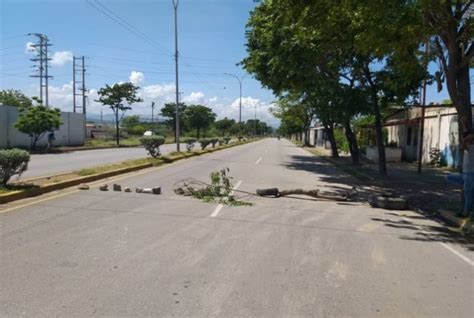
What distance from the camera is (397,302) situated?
4.93 metres

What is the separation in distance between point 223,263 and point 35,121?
3095 centimetres

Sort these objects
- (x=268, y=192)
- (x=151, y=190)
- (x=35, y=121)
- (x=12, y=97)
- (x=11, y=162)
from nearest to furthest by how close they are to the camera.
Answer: (x=11, y=162) < (x=151, y=190) < (x=268, y=192) < (x=35, y=121) < (x=12, y=97)

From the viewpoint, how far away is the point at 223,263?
19.9 ft

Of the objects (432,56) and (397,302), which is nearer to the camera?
(397,302)

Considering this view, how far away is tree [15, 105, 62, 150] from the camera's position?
3309 cm

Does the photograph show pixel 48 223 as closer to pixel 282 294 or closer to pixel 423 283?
pixel 282 294

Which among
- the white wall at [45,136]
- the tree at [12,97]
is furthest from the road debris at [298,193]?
the tree at [12,97]

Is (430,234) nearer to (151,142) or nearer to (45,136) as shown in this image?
(151,142)

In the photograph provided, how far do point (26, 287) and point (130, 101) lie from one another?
154 ft

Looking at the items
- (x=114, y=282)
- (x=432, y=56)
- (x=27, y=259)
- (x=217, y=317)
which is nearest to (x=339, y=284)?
(x=217, y=317)

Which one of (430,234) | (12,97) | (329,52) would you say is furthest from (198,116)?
(430,234)

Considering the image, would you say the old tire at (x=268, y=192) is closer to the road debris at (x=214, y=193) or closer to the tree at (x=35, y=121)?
the road debris at (x=214, y=193)

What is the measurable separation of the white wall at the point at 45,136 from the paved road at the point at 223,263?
27289 mm

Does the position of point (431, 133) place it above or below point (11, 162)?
above
